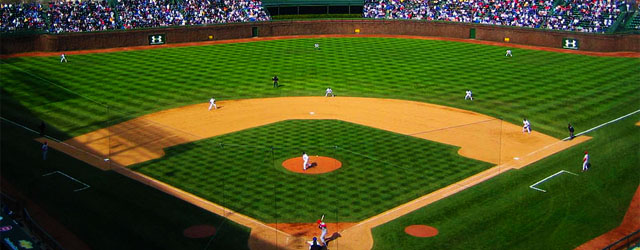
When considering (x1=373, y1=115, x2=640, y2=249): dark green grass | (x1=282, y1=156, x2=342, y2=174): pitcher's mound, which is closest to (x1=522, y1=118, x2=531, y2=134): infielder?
(x1=373, y1=115, x2=640, y2=249): dark green grass

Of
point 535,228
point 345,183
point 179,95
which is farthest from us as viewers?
point 179,95

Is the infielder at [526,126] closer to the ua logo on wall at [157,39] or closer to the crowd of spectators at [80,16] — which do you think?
the ua logo on wall at [157,39]

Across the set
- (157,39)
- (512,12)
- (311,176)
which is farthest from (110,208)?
(512,12)

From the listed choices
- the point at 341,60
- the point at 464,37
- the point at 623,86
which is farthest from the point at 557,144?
the point at 464,37

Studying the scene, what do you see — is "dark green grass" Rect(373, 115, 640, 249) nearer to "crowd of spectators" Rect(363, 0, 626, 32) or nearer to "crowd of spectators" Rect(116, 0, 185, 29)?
"crowd of spectators" Rect(363, 0, 626, 32)

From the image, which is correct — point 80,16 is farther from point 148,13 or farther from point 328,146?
point 328,146

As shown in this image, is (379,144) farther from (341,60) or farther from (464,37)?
(464,37)

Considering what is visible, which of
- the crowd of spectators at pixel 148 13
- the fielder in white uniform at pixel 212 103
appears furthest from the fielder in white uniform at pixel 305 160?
the crowd of spectators at pixel 148 13
